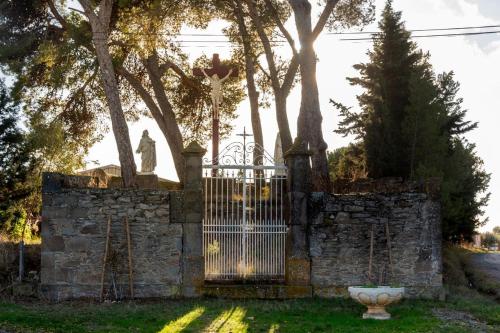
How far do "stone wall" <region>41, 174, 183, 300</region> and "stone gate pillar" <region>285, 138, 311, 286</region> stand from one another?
2272 millimetres

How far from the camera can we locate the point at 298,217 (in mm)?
13625

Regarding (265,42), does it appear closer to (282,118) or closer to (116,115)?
(282,118)

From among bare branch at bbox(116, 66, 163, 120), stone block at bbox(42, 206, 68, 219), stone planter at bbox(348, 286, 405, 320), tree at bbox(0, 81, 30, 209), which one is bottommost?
stone planter at bbox(348, 286, 405, 320)

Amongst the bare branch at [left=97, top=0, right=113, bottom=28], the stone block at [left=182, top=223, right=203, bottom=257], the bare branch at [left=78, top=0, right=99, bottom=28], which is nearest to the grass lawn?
the stone block at [left=182, top=223, right=203, bottom=257]

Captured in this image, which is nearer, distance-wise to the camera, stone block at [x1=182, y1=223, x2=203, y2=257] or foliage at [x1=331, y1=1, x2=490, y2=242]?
stone block at [x1=182, y1=223, x2=203, y2=257]

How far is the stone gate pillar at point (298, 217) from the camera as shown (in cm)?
1345

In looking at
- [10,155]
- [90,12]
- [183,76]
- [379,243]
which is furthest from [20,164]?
[379,243]

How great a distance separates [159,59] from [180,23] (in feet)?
9.06

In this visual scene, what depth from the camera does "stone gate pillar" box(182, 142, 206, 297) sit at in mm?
13356

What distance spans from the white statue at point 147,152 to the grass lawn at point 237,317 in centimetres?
584

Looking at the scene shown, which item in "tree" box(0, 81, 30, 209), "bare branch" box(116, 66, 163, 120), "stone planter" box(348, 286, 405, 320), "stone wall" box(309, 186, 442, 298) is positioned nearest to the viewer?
"stone planter" box(348, 286, 405, 320)

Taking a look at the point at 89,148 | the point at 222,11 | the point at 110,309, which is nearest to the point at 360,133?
the point at 222,11

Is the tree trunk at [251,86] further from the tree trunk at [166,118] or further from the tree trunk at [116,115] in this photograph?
the tree trunk at [116,115]

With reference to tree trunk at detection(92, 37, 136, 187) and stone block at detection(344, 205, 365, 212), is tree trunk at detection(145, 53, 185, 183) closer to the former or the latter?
tree trunk at detection(92, 37, 136, 187)
